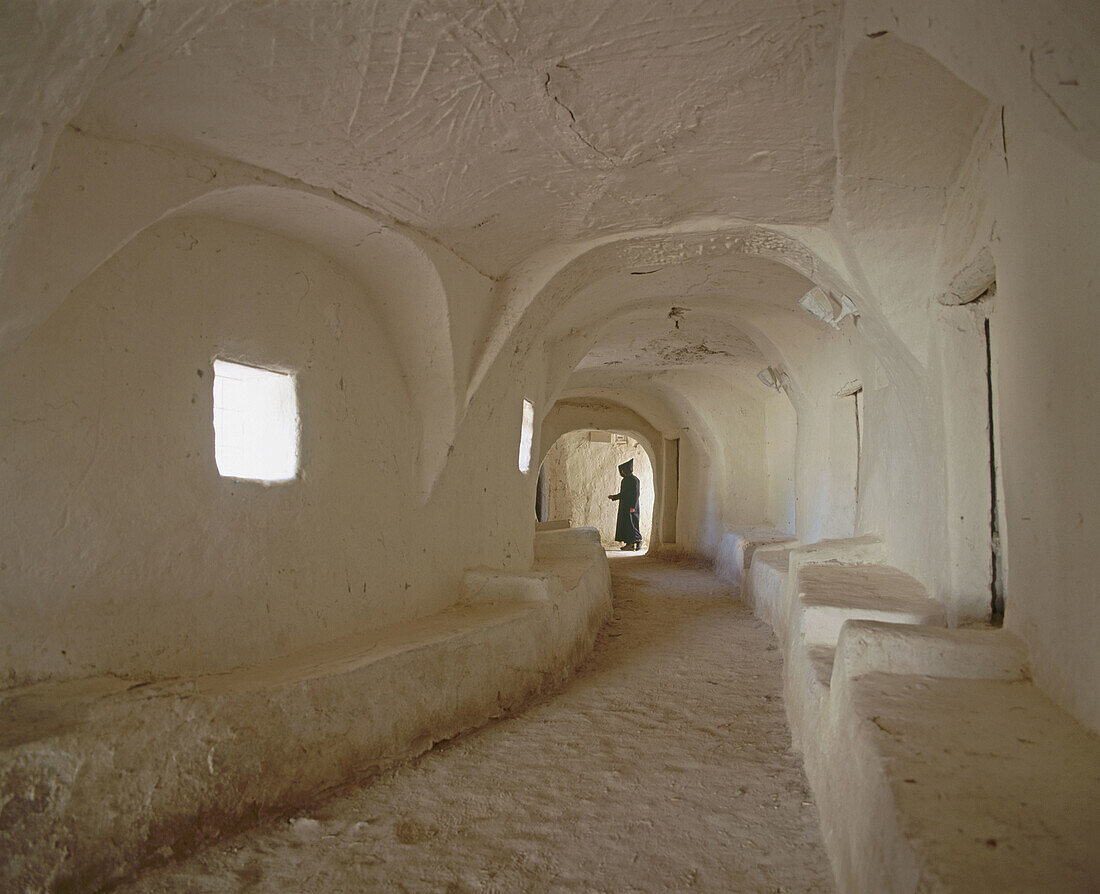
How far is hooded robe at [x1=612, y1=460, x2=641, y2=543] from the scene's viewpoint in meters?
15.9

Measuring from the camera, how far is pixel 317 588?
387 cm

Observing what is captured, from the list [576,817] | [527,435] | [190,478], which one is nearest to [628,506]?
[527,435]

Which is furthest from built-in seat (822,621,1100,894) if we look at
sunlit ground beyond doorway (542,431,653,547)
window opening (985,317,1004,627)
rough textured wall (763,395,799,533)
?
sunlit ground beyond doorway (542,431,653,547)

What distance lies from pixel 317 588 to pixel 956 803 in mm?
3065

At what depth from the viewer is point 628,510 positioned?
1628cm

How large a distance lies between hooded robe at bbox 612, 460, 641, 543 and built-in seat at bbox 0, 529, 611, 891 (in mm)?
11531

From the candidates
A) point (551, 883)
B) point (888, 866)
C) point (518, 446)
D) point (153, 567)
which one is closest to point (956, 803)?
point (888, 866)

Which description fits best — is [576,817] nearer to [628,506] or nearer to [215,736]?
[215,736]

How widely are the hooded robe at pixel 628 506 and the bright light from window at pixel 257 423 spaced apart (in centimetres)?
1200

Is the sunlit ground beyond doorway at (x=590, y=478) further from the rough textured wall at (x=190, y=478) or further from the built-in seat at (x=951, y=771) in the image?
the built-in seat at (x=951, y=771)

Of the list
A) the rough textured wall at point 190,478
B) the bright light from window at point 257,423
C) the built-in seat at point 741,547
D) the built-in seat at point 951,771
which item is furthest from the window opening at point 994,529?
the built-in seat at point 741,547

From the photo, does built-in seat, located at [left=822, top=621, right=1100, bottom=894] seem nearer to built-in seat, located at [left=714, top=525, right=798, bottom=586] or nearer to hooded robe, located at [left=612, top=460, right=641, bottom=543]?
built-in seat, located at [left=714, top=525, right=798, bottom=586]

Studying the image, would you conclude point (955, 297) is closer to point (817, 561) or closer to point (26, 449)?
point (817, 561)

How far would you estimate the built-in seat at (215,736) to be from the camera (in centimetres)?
231
